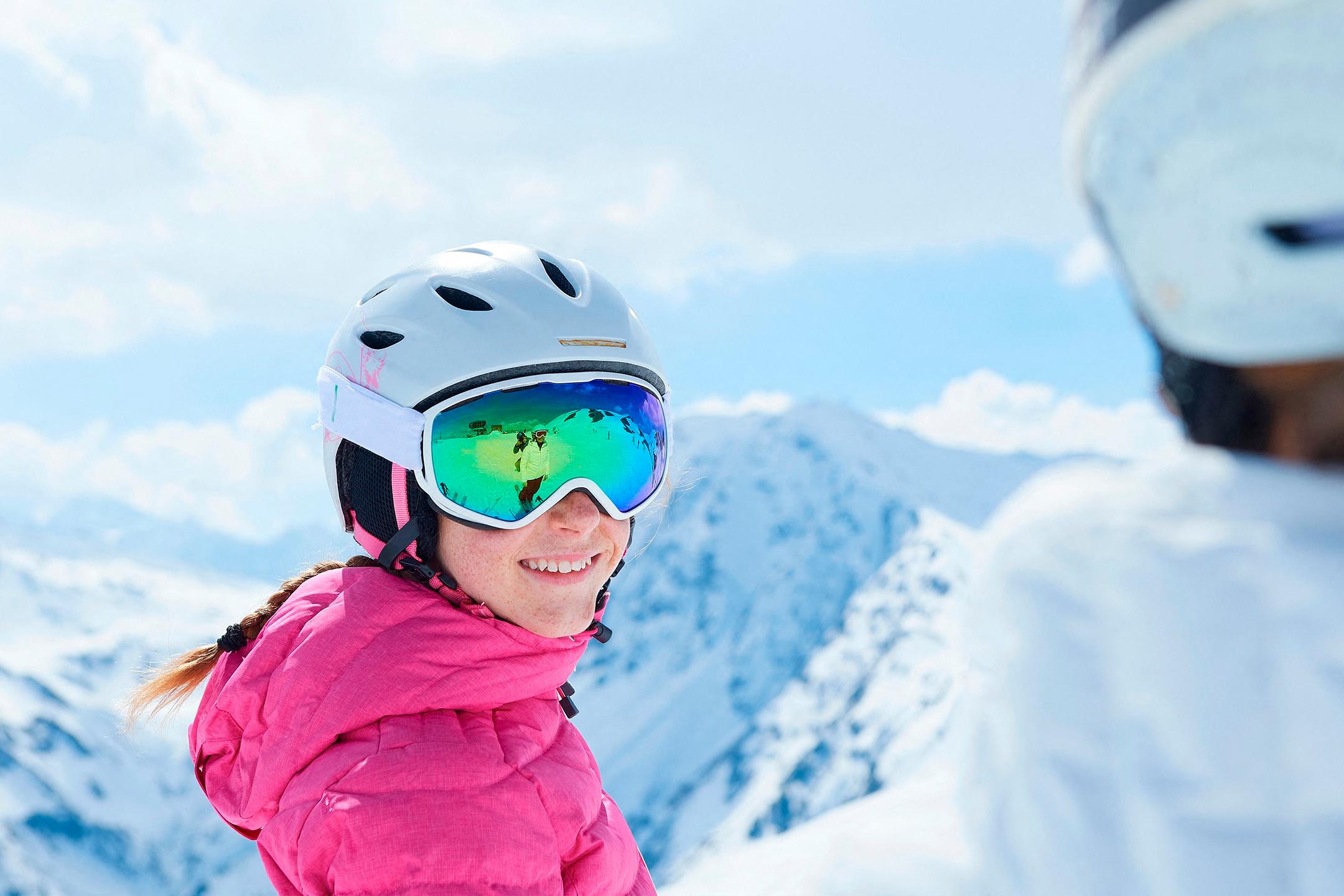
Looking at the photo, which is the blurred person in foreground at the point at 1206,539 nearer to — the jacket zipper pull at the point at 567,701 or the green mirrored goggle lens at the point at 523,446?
the green mirrored goggle lens at the point at 523,446

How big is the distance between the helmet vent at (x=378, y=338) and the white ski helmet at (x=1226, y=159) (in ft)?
8.30

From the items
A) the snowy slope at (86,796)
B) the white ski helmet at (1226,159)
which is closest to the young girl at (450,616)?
the white ski helmet at (1226,159)

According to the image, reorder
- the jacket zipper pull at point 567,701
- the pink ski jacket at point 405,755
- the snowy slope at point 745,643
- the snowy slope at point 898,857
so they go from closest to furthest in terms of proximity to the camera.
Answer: the snowy slope at point 898,857 < the pink ski jacket at point 405,755 < the jacket zipper pull at point 567,701 < the snowy slope at point 745,643

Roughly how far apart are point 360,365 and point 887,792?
3793 millimetres

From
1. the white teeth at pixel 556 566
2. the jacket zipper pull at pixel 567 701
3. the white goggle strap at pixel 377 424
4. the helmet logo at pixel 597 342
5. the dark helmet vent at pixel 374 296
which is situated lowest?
the jacket zipper pull at pixel 567 701

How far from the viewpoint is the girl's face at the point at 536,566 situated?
296 cm

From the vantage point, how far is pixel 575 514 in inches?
120

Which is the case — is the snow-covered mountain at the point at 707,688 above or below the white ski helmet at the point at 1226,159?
below

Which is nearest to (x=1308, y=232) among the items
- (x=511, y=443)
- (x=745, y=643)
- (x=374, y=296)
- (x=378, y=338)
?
(x=511, y=443)

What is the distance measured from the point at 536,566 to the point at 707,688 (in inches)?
6683

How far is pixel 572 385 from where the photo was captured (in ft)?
9.96

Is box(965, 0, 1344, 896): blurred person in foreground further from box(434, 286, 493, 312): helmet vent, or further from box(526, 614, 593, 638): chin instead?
box(434, 286, 493, 312): helmet vent

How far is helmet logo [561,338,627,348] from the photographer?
306cm

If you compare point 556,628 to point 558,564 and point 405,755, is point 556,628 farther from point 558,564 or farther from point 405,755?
point 405,755
